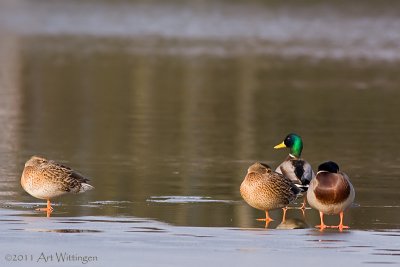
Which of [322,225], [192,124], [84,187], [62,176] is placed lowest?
[322,225]

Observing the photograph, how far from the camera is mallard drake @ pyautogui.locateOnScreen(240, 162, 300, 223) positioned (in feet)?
40.8

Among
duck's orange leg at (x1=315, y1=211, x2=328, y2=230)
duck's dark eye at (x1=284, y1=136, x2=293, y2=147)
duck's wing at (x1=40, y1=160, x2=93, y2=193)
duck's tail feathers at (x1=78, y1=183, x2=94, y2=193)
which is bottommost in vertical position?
duck's orange leg at (x1=315, y1=211, x2=328, y2=230)

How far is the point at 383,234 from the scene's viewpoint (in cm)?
1148

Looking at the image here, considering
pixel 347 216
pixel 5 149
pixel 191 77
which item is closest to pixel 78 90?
pixel 191 77

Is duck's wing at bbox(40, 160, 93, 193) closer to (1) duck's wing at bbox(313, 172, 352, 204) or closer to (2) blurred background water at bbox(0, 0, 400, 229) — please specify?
(2) blurred background water at bbox(0, 0, 400, 229)

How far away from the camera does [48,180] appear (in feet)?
41.6

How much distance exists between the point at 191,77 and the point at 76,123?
33.5ft

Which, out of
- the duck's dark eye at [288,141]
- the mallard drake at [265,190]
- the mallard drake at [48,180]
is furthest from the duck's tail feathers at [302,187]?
the mallard drake at [48,180]

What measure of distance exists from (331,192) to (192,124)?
9.43 meters

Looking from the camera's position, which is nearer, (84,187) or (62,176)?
(62,176)

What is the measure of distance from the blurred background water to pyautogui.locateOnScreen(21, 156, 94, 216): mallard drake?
7.9 inches

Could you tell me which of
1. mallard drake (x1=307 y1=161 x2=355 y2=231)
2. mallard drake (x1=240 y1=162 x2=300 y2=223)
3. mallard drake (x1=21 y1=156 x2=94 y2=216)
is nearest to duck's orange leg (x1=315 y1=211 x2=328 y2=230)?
mallard drake (x1=307 y1=161 x2=355 y2=231)

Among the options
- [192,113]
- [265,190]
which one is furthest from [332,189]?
[192,113]

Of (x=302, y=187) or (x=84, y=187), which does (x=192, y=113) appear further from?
(x=84, y=187)
